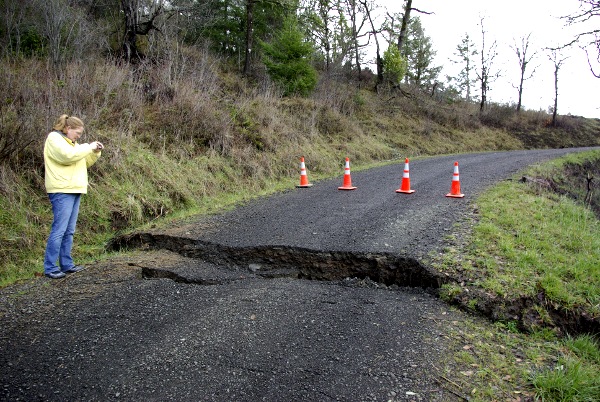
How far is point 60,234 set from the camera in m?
4.59

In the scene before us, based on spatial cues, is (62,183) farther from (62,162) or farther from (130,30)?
(130,30)

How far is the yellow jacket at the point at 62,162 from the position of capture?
4.48m

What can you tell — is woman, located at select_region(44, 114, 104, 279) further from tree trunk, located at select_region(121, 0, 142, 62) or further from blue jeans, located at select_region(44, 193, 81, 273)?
tree trunk, located at select_region(121, 0, 142, 62)

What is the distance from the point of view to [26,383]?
8.71 feet

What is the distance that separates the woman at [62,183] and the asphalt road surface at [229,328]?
261 mm

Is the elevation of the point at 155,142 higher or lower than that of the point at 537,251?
higher

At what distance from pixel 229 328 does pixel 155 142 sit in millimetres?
6581

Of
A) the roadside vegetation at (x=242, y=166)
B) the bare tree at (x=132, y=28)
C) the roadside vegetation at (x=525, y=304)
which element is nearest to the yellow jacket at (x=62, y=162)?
the roadside vegetation at (x=242, y=166)

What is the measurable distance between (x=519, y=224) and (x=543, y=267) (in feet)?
5.09

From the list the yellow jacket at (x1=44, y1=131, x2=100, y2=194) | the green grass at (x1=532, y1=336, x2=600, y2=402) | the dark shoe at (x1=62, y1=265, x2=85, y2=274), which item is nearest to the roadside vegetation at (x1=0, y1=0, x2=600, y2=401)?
the green grass at (x1=532, y1=336, x2=600, y2=402)

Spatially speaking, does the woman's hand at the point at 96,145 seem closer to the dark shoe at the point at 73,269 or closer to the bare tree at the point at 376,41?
the dark shoe at the point at 73,269

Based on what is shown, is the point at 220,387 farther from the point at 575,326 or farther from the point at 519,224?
the point at 519,224

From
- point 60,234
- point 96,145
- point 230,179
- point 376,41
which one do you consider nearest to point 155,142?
point 230,179

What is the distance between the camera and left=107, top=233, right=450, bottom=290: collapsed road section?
4547 millimetres
